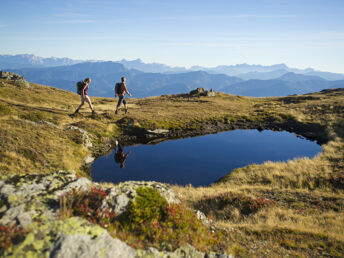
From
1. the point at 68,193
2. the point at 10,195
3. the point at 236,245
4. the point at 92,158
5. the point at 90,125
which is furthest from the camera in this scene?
the point at 90,125

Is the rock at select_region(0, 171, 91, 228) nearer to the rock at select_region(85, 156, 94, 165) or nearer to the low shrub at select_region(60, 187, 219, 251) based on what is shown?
the low shrub at select_region(60, 187, 219, 251)

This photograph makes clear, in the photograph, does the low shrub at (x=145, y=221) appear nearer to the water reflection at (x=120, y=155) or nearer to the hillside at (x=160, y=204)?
the hillside at (x=160, y=204)

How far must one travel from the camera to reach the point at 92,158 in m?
21.2

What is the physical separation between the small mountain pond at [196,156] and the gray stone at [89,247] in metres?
13.2

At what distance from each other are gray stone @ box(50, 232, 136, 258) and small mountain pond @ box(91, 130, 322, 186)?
43.2 feet

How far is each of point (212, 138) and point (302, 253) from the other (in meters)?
25.2

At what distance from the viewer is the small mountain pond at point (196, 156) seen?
19.4m

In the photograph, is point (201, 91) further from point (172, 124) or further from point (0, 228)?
point (0, 228)

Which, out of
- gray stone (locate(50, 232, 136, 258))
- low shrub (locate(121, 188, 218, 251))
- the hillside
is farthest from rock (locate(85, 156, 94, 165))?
gray stone (locate(50, 232, 136, 258))

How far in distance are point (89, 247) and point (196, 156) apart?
20.4m

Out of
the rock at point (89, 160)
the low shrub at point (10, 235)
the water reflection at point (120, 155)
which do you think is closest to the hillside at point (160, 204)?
the low shrub at point (10, 235)

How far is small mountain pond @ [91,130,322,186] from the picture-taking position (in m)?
19.4

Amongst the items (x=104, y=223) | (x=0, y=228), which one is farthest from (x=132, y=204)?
(x=0, y=228)

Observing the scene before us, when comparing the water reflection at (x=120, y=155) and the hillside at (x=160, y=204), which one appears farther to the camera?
the water reflection at (x=120, y=155)
